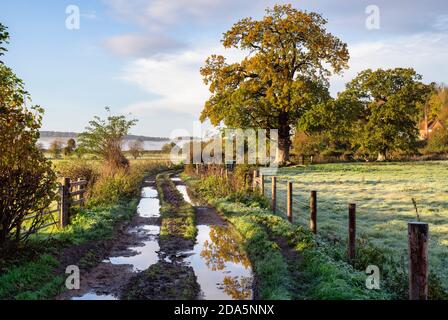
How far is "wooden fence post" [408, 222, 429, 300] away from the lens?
19.9ft

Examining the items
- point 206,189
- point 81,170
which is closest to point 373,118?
point 206,189

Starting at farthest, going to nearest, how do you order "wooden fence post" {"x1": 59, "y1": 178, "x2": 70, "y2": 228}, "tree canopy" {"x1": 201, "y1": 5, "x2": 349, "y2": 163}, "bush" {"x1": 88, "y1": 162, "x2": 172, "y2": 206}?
"tree canopy" {"x1": 201, "y1": 5, "x2": 349, "y2": 163} → "bush" {"x1": 88, "y1": 162, "x2": 172, "y2": 206} → "wooden fence post" {"x1": 59, "y1": 178, "x2": 70, "y2": 228}

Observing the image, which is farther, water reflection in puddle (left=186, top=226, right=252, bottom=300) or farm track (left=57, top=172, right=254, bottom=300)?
water reflection in puddle (left=186, top=226, right=252, bottom=300)

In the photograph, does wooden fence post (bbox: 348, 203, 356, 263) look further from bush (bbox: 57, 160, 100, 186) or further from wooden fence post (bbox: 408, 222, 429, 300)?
bush (bbox: 57, 160, 100, 186)

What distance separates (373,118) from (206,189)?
105 feet

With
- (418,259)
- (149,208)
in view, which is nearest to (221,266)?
(418,259)

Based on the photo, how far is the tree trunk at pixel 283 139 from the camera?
4206cm

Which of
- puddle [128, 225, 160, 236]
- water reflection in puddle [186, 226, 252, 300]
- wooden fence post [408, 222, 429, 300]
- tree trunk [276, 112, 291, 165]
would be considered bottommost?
water reflection in puddle [186, 226, 252, 300]

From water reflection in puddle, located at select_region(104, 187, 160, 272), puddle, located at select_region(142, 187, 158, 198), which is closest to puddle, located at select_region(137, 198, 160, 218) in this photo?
water reflection in puddle, located at select_region(104, 187, 160, 272)

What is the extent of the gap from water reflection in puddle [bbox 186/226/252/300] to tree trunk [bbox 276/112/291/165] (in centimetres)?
3001

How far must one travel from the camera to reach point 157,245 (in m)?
11.5

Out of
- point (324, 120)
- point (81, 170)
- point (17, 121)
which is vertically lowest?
point (81, 170)

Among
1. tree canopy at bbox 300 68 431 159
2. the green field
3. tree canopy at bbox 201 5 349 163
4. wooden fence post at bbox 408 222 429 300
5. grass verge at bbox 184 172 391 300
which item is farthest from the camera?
tree canopy at bbox 300 68 431 159
